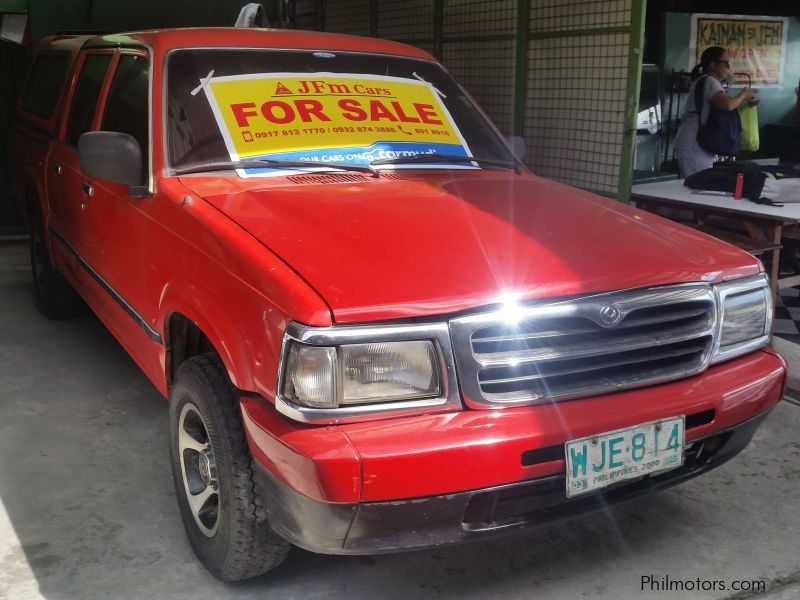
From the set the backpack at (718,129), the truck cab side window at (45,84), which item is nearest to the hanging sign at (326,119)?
the truck cab side window at (45,84)

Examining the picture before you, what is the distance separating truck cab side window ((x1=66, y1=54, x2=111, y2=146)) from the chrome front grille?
8.53ft

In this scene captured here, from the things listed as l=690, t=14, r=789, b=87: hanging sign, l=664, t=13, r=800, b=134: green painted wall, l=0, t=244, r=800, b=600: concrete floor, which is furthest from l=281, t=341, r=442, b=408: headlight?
l=664, t=13, r=800, b=134: green painted wall

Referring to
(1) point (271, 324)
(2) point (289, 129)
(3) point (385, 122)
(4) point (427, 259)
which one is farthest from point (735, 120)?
(1) point (271, 324)

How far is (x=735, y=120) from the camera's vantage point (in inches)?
260

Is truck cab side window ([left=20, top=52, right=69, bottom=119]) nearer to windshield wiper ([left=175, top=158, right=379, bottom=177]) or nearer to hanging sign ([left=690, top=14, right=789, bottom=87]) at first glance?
windshield wiper ([left=175, top=158, right=379, bottom=177])

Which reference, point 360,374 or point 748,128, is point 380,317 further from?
point 748,128

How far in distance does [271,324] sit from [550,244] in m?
0.91

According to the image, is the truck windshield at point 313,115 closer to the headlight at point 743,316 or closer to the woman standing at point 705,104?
the headlight at point 743,316

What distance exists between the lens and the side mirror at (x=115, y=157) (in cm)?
287

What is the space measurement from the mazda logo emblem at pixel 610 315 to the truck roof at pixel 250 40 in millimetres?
1893

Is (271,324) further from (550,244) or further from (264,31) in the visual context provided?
(264,31)

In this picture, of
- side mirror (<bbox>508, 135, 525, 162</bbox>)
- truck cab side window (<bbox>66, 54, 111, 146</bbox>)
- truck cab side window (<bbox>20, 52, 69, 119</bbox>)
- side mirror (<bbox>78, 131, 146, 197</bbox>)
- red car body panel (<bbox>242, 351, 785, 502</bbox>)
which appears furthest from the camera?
truck cab side window (<bbox>20, 52, 69, 119</bbox>)

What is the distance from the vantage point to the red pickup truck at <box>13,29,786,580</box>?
6.56ft

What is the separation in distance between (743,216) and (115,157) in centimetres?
360
